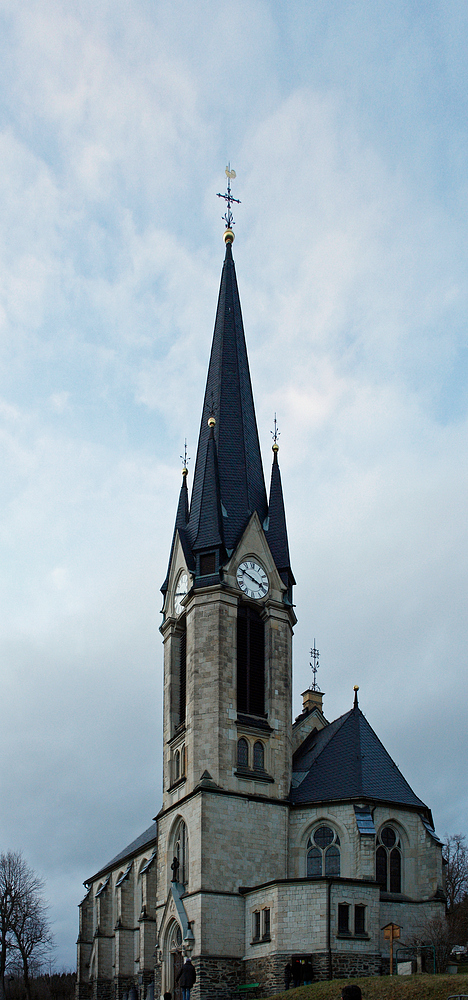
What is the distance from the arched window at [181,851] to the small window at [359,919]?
7.79 meters

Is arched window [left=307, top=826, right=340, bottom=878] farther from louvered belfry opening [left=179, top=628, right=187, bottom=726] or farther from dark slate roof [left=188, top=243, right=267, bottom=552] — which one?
dark slate roof [left=188, top=243, right=267, bottom=552]

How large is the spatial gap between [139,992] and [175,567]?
2103cm

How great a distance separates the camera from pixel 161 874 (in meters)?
44.0

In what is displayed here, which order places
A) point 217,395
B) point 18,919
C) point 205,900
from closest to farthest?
point 205,900, point 217,395, point 18,919

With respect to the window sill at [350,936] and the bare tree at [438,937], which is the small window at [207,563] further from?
the bare tree at [438,937]

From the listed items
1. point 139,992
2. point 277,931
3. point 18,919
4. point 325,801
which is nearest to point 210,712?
point 325,801

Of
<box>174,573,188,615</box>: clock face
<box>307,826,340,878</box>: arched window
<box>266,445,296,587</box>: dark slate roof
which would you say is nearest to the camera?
<box>307,826,340,878</box>: arched window

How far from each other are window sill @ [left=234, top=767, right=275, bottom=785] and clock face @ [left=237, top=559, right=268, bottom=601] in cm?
781

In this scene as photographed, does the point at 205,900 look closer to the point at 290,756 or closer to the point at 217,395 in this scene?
the point at 290,756

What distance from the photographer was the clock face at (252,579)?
150 ft

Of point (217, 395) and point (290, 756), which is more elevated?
point (217, 395)

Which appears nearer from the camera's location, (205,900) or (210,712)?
(205,900)

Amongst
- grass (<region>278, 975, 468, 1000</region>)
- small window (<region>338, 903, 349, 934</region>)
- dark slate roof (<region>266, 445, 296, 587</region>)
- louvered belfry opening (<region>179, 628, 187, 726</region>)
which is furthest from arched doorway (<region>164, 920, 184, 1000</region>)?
dark slate roof (<region>266, 445, 296, 587</region>)

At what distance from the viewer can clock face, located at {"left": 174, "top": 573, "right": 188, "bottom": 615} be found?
46.7 meters
